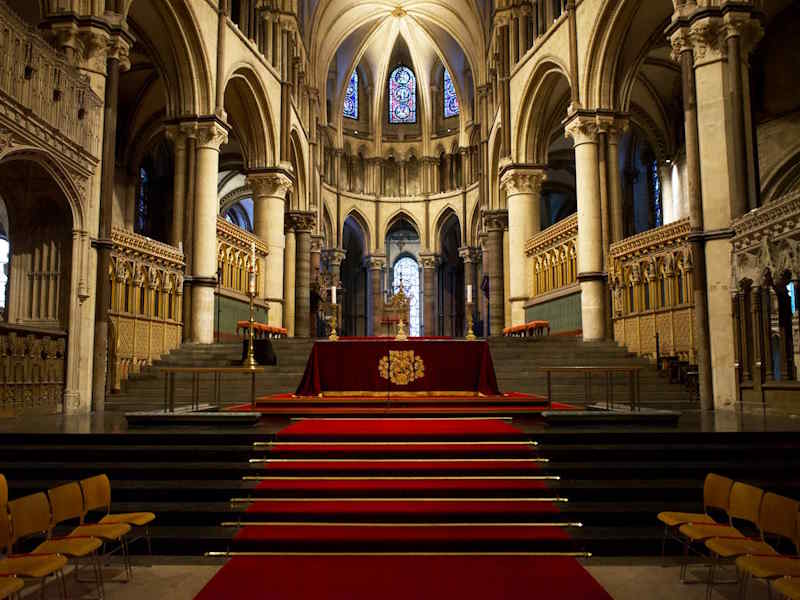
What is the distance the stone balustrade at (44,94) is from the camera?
345 inches

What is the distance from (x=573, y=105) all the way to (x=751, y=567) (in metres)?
15.0

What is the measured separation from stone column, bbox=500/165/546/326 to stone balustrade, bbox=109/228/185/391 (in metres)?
11.1

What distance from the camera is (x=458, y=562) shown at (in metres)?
4.92

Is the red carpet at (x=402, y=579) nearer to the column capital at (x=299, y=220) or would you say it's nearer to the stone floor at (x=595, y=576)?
the stone floor at (x=595, y=576)

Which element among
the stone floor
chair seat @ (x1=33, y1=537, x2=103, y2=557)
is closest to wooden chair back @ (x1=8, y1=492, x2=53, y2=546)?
chair seat @ (x1=33, y1=537, x2=103, y2=557)

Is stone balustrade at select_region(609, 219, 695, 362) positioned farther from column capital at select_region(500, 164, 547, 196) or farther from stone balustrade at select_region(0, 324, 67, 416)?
stone balustrade at select_region(0, 324, 67, 416)

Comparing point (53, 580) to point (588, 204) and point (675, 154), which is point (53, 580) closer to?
point (588, 204)

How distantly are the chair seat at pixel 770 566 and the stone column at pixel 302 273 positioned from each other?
2299 centimetres

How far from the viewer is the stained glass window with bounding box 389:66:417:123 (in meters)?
37.1

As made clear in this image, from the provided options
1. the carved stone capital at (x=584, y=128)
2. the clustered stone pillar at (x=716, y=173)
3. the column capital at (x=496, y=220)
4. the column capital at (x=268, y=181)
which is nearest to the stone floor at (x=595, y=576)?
the clustered stone pillar at (x=716, y=173)

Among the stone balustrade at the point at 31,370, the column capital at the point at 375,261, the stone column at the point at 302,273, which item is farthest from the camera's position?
the column capital at the point at 375,261

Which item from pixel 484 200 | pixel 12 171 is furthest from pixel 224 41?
pixel 484 200

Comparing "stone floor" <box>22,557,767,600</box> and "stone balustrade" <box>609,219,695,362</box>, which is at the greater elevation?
"stone balustrade" <box>609,219,695,362</box>

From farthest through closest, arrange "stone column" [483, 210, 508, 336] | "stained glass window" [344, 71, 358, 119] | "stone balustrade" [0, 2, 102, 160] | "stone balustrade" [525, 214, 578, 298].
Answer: "stained glass window" [344, 71, 358, 119]
"stone column" [483, 210, 508, 336]
"stone balustrade" [525, 214, 578, 298]
"stone balustrade" [0, 2, 102, 160]
